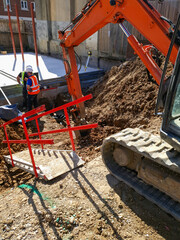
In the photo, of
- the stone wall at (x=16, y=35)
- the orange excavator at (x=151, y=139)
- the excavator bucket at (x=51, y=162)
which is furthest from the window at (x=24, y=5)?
the excavator bucket at (x=51, y=162)

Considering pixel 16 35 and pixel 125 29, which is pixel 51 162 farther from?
pixel 16 35

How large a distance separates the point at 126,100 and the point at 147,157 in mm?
4196

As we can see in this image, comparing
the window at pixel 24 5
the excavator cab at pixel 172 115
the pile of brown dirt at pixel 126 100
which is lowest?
the pile of brown dirt at pixel 126 100

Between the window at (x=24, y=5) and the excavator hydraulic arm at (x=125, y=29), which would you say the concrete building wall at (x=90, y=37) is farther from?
the window at (x=24, y=5)

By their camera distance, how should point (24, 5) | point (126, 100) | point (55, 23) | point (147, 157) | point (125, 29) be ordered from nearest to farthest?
point (147, 157), point (125, 29), point (126, 100), point (55, 23), point (24, 5)

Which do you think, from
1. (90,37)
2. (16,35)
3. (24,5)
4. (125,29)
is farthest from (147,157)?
(24,5)

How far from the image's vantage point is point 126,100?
273 inches

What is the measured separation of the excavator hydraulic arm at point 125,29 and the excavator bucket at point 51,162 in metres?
2.06

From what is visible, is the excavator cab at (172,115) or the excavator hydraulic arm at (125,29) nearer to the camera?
the excavator cab at (172,115)

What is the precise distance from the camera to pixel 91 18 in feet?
15.8

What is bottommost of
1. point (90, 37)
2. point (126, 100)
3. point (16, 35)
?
point (126, 100)

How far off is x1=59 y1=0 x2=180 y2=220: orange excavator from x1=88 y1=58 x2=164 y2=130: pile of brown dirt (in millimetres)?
1942

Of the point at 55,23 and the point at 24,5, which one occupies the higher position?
the point at 24,5

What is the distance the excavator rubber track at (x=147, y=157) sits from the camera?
9.00 ft
